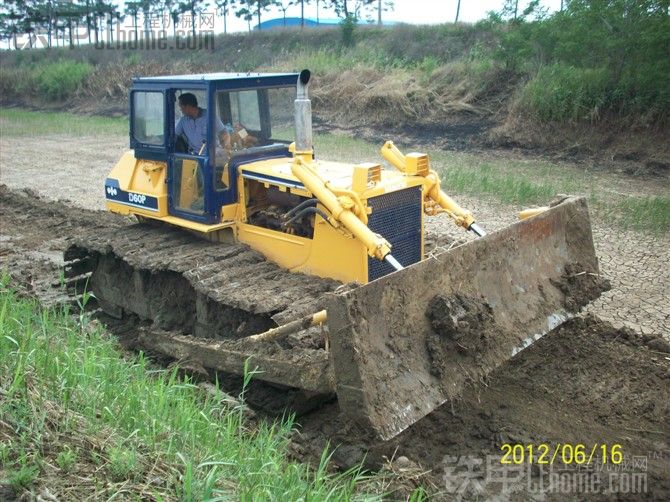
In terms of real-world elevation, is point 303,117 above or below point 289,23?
below

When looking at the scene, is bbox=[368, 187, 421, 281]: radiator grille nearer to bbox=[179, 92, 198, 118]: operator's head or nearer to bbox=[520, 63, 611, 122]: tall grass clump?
bbox=[179, 92, 198, 118]: operator's head

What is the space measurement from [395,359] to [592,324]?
9.08ft

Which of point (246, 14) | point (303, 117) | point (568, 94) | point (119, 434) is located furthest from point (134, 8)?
point (119, 434)

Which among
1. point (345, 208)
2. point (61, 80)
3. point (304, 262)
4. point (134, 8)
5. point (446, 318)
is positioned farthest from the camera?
point (134, 8)

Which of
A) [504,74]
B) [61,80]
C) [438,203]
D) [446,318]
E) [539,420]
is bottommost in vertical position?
[539,420]

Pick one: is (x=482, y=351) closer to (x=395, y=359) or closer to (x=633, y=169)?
(x=395, y=359)

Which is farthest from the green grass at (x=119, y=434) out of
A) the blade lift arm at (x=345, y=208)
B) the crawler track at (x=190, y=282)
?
the blade lift arm at (x=345, y=208)

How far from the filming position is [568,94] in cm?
1733

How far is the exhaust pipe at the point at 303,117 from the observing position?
19.5 ft

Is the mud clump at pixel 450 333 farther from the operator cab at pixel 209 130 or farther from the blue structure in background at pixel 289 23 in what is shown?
the blue structure in background at pixel 289 23

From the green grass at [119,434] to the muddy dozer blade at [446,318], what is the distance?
55 centimetres

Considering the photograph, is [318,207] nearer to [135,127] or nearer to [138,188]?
[138,188]

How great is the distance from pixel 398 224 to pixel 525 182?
7.52 m

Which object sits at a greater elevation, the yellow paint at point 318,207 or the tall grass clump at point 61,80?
the tall grass clump at point 61,80
